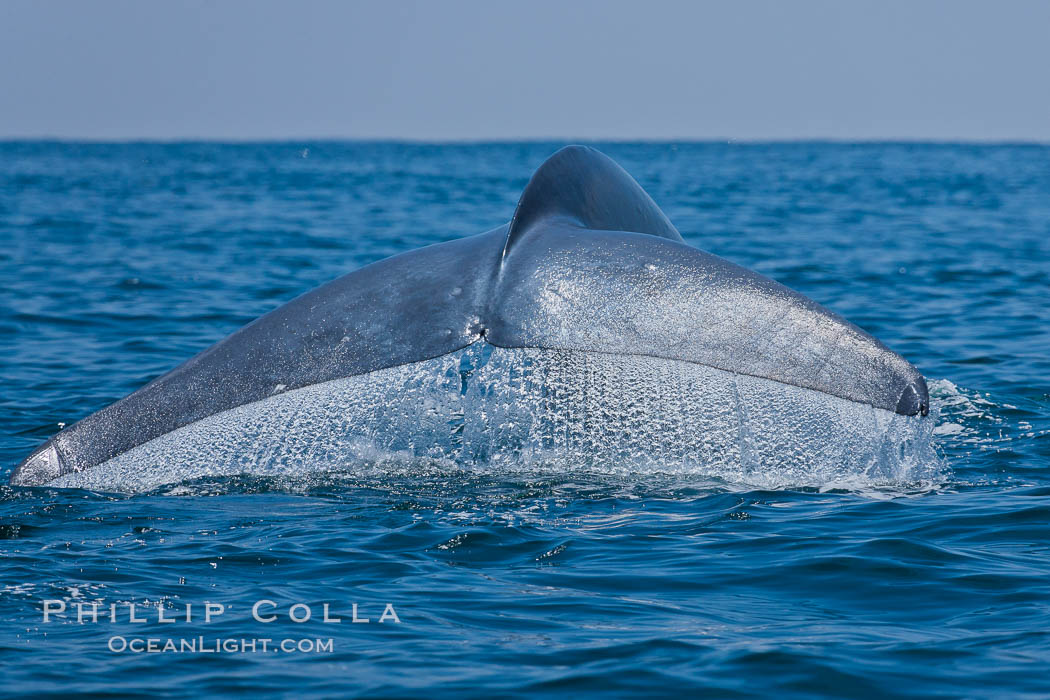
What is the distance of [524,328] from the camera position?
6.27m

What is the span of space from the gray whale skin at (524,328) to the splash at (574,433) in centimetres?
112

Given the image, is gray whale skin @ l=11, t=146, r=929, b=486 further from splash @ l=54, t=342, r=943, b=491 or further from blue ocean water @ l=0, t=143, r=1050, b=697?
splash @ l=54, t=342, r=943, b=491

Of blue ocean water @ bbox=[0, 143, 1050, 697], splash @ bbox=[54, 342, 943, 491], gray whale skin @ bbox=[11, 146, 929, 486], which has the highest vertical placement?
gray whale skin @ bbox=[11, 146, 929, 486]

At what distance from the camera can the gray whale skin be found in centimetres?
573

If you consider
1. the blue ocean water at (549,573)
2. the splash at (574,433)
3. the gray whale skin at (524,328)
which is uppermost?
the gray whale skin at (524,328)

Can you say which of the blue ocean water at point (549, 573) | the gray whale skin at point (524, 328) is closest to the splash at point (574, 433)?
the blue ocean water at point (549, 573)

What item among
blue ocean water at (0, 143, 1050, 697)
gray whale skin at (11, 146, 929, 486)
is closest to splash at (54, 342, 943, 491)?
blue ocean water at (0, 143, 1050, 697)

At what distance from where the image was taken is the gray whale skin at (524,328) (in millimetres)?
5734

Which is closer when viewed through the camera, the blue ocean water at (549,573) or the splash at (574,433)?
the blue ocean water at (549,573)

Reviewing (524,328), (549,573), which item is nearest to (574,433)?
(549,573)

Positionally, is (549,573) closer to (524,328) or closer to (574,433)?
(524,328)

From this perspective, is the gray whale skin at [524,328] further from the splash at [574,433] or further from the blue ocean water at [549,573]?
the splash at [574,433]

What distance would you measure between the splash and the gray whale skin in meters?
1.12

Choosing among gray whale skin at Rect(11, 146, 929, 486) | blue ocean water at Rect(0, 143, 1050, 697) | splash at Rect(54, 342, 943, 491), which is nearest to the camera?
blue ocean water at Rect(0, 143, 1050, 697)
